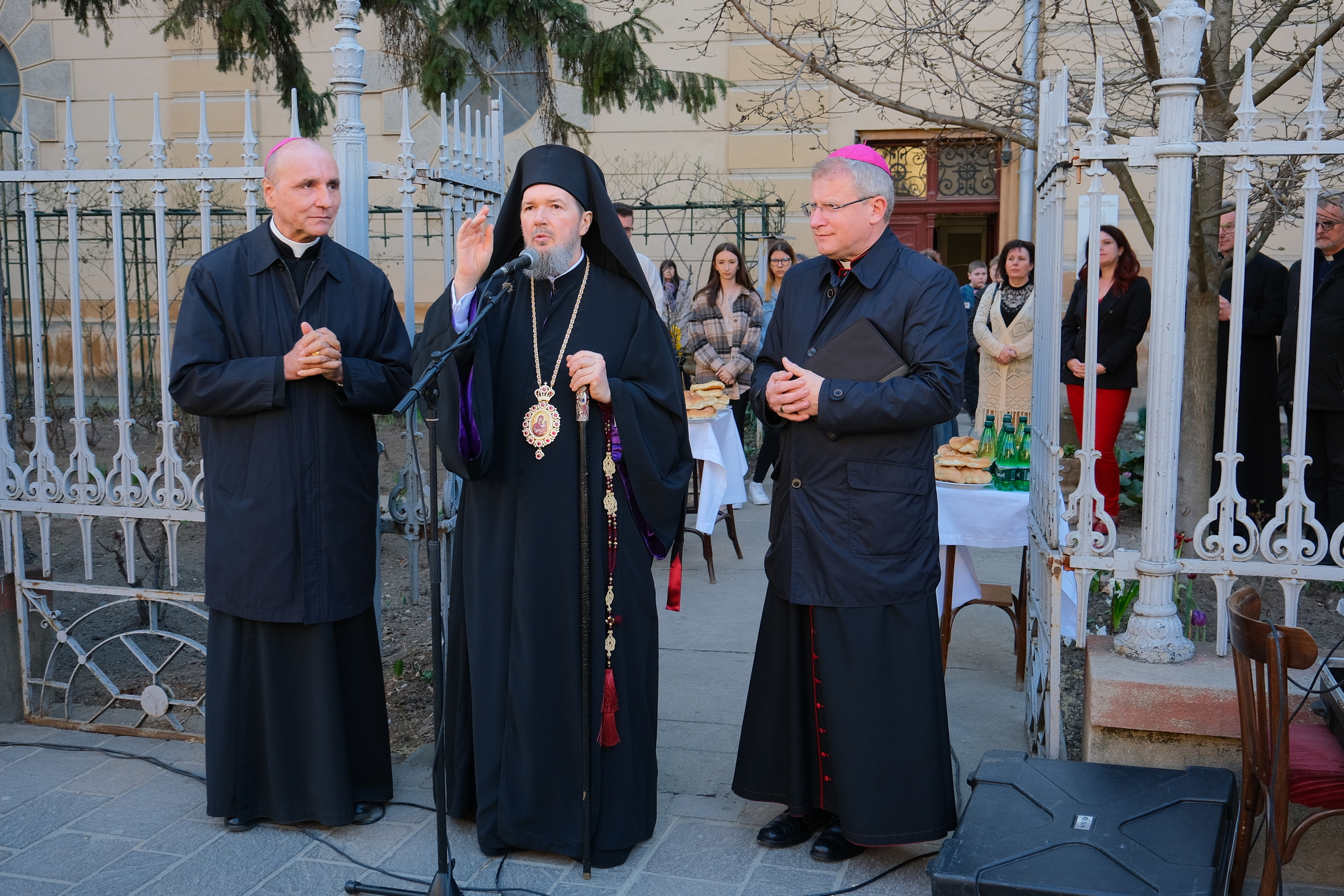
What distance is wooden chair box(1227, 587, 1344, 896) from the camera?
2.66 m

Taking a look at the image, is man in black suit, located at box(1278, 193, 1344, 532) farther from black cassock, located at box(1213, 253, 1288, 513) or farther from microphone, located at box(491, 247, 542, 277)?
microphone, located at box(491, 247, 542, 277)

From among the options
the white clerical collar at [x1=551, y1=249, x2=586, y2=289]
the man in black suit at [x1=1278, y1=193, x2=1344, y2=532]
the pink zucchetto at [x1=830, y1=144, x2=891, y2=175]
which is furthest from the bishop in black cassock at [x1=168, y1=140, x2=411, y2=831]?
the man in black suit at [x1=1278, y1=193, x2=1344, y2=532]

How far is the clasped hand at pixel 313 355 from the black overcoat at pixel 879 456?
1375 millimetres

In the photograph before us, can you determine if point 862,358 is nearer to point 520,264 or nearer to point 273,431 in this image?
point 520,264

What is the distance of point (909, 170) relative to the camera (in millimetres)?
13445

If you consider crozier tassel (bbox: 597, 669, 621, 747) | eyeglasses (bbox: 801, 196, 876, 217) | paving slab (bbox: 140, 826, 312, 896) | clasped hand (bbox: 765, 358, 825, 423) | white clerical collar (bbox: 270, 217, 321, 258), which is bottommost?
paving slab (bbox: 140, 826, 312, 896)

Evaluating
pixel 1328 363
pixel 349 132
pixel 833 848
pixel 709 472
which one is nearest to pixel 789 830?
pixel 833 848

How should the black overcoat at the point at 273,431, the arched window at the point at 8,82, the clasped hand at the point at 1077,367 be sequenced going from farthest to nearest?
the arched window at the point at 8,82 → the clasped hand at the point at 1077,367 → the black overcoat at the point at 273,431

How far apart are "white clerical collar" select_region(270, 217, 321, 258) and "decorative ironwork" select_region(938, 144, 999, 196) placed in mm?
10986

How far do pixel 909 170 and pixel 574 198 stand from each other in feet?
35.8

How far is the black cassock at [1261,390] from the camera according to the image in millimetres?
6617

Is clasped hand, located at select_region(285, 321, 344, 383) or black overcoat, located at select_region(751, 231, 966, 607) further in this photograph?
clasped hand, located at select_region(285, 321, 344, 383)

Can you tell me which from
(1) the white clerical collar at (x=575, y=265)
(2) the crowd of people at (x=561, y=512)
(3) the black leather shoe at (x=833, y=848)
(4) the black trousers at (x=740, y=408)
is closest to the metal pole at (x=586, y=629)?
(2) the crowd of people at (x=561, y=512)

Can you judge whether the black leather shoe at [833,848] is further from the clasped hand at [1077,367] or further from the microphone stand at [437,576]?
the clasped hand at [1077,367]
